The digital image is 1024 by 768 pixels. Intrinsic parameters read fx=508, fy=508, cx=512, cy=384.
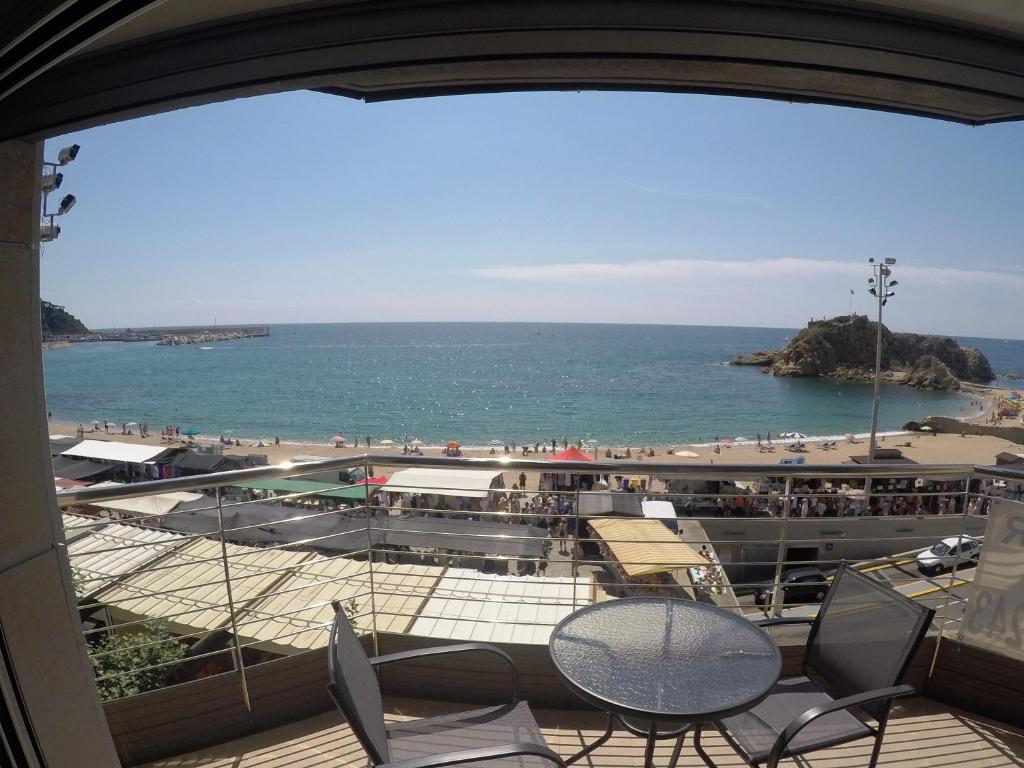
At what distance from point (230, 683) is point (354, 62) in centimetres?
228

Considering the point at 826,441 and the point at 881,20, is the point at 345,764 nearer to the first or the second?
the point at 881,20

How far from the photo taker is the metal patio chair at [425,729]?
1.12 m

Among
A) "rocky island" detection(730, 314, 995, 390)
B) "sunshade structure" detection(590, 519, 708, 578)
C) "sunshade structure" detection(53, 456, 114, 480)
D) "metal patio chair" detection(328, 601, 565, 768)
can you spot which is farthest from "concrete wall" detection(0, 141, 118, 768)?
"rocky island" detection(730, 314, 995, 390)

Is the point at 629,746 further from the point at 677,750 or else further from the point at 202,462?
the point at 202,462

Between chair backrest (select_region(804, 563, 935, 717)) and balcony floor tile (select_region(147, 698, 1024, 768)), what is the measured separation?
40 centimetres

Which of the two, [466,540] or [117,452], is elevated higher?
[466,540]

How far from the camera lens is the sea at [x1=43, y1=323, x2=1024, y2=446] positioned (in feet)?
114

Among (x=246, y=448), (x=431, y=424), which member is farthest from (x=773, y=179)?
(x=246, y=448)

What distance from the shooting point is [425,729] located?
1.48m

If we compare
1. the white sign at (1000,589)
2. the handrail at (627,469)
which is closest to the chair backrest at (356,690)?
the handrail at (627,469)

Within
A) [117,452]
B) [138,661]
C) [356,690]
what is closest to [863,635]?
[356,690]

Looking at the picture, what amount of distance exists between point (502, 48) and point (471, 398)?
44903mm

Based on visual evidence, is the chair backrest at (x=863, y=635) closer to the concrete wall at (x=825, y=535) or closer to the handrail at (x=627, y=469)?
the handrail at (x=627, y=469)

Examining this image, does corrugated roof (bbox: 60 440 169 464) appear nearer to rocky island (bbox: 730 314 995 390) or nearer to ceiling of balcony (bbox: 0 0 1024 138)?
ceiling of balcony (bbox: 0 0 1024 138)
